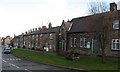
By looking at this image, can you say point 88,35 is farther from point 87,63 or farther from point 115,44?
point 87,63

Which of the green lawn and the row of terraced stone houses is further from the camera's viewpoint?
the row of terraced stone houses

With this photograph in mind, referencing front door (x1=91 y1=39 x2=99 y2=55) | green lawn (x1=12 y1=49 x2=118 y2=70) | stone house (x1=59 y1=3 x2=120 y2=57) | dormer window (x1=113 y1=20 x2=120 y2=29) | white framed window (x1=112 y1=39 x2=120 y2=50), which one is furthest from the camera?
front door (x1=91 y1=39 x2=99 y2=55)

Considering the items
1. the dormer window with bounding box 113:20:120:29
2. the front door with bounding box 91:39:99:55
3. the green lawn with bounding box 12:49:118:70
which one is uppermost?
the dormer window with bounding box 113:20:120:29

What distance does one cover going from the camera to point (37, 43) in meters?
89.7

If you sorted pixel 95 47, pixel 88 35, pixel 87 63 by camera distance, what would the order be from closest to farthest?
pixel 87 63, pixel 95 47, pixel 88 35

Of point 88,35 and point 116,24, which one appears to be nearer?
point 116,24

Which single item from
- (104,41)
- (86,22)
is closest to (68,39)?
(86,22)

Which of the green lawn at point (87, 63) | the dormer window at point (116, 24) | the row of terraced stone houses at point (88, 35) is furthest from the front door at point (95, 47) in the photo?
the green lawn at point (87, 63)

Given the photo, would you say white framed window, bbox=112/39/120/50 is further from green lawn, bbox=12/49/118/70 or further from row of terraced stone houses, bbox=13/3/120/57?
green lawn, bbox=12/49/118/70

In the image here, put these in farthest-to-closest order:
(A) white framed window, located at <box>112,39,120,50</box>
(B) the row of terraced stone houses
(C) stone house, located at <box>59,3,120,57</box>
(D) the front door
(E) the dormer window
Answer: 1. (D) the front door
2. (E) the dormer window
3. (A) white framed window, located at <box>112,39,120,50</box>
4. (B) the row of terraced stone houses
5. (C) stone house, located at <box>59,3,120,57</box>

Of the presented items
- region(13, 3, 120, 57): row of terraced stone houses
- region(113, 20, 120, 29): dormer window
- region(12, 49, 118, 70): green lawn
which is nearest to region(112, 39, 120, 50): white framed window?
region(13, 3, 120, 57): row of terraced stone houses

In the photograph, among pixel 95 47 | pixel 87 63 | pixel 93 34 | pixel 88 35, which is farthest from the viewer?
pixel 88 35

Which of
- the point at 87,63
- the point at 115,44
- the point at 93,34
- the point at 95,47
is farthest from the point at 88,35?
the point at 87,63

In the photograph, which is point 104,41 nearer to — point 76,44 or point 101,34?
point 101,34
